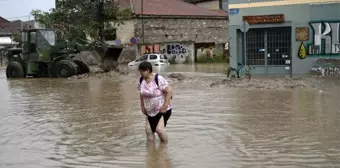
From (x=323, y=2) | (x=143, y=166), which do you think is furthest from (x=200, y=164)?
(x=323, y=2)

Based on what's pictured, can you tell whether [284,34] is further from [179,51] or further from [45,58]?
[179,51]

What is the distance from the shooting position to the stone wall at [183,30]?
5300cm

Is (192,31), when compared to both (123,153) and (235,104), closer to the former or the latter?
(235,104)

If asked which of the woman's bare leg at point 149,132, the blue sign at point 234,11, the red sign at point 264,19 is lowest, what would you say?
the woman's bare leg at point 149,132

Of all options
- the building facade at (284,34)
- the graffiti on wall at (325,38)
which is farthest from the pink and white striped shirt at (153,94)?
the graffiti on wall at (325,38)

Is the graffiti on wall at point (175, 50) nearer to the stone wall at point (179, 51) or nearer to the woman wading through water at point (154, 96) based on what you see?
the stone wall at point (179, 51)

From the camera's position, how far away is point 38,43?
29078 mm

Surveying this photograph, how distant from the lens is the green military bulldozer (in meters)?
28.2

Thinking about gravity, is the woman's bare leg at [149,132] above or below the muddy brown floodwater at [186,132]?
above

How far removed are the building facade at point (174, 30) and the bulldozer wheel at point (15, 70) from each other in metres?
22.1

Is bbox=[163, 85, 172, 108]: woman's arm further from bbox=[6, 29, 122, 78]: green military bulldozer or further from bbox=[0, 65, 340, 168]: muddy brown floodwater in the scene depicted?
bbox=[6, 29, 122, 78]: green military bulldozer

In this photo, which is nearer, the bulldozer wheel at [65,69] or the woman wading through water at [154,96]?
the woman wading through water at [154,96]

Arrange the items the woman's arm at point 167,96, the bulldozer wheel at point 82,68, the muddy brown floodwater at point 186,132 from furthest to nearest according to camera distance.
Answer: the bulldozer wheel at point 82,68 < the woman's arm at point 167,96 < the muddy brown floodwater at point 186,132

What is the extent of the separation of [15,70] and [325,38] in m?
17.6
